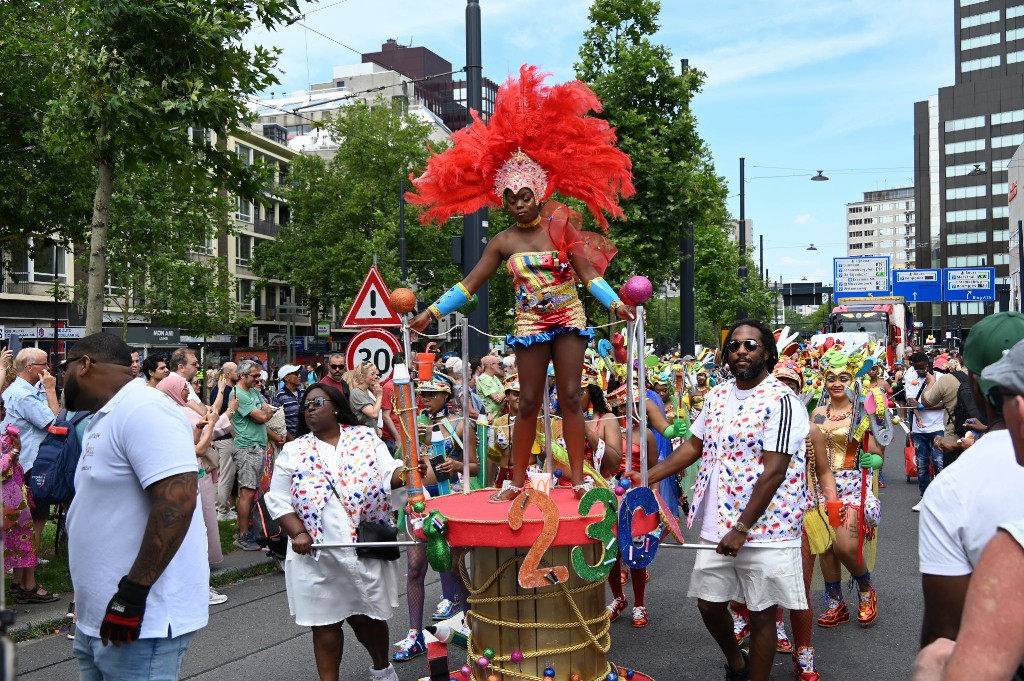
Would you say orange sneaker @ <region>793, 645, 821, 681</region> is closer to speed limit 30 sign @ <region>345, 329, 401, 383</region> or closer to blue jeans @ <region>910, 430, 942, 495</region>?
speed limit 30 sign @ <region>345, 329, 401, 383</region>

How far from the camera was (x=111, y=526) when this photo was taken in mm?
3246

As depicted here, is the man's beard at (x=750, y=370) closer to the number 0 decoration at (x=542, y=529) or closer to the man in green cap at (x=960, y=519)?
the number 0 decoration at (x=542, y=529)

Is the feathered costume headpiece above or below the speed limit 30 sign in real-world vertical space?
above

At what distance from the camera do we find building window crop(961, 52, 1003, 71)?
91438 mm

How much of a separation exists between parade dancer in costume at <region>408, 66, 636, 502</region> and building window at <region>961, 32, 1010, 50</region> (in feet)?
333

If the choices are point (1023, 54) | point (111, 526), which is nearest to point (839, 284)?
point (111, 526)

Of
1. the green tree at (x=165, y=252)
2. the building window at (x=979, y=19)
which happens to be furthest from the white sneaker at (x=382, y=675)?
the building window at (x=979, y=19)

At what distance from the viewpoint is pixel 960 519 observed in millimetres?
2268

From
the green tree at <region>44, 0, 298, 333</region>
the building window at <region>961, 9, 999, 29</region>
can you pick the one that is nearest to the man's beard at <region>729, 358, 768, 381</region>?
the green tree at <region>44, 0, 298, 333</region>

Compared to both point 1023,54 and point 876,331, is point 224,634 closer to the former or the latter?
point 876,331

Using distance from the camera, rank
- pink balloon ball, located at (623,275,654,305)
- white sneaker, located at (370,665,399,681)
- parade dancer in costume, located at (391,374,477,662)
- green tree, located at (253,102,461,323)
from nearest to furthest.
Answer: pink balloon ball, located at (623,275,654,305)
white sneaker, located at (370,665,399,681)
parade dancer in costume, located at (391,374,477,662)
green tree, located at (253,102,461,323)

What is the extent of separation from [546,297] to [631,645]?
9.25 ft

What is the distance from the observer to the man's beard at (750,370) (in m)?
4.90

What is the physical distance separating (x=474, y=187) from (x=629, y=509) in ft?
6.47
